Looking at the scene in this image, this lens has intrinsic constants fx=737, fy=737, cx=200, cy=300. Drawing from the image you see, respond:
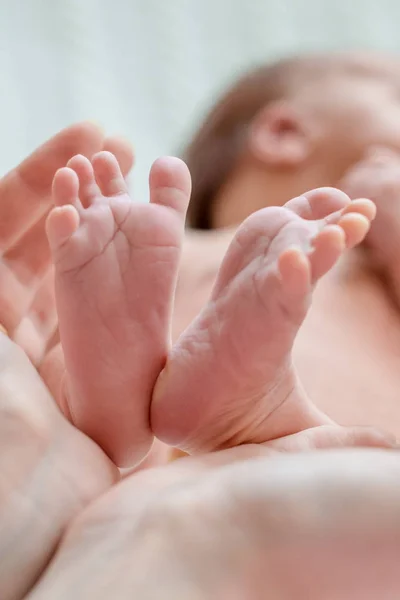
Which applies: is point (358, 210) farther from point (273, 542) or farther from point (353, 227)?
point (273, 542)

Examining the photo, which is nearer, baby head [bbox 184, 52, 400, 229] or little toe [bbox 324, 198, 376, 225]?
little toe [bbox 324, 198, 376, 225]

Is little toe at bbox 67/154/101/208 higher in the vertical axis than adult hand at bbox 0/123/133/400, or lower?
higher

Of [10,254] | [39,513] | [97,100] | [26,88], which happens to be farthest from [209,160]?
[39,513]

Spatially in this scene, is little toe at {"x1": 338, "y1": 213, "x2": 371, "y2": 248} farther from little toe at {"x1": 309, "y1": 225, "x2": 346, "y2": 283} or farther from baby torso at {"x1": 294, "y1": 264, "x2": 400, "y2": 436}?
baby torso at {"x1": 294, "y1": 264, "x2": 400, "y2": 436}

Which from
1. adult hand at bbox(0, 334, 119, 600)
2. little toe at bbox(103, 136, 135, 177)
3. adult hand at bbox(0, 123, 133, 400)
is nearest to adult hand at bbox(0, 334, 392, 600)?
adult hand at bbox(0, 334, 119, 600)

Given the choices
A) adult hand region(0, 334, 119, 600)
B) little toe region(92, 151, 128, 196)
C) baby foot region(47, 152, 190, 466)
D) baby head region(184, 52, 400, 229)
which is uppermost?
little toe region(92, 151, 128, 196)

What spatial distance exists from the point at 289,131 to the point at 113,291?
0.77 m

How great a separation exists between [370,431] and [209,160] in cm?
87

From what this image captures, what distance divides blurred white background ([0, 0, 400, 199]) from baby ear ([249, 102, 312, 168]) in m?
0.21

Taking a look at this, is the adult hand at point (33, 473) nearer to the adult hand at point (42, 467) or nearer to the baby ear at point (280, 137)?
the adult hand at point (42, 467)

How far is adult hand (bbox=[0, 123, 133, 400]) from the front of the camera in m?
0.70

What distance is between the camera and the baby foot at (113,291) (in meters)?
0.55

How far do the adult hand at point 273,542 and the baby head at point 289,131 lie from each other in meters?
0.82

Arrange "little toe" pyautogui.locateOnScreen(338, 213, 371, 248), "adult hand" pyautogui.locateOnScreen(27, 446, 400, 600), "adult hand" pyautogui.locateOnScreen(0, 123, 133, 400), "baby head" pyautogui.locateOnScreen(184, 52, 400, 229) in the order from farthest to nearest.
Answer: "baby head" pyautogui.locateOnScreen(184, 52, 400, 229) → "adult hand" pyautogui.locateOnScreen(0, 123, 133, 400) → "little toe" pyautogui.locateOnScreen(338, 213, 371, 248) → "adult hand" pyautogui.locateOnScreen(27, 446, 400, 600)
